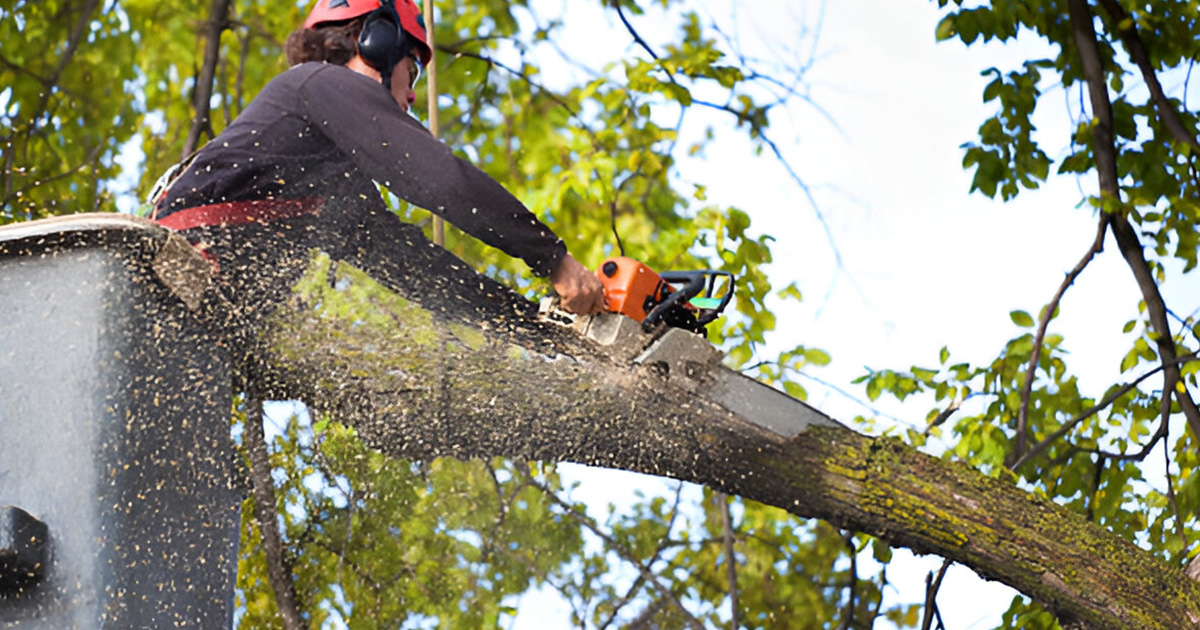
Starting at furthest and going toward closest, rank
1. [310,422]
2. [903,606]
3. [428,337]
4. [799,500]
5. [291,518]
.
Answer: [903,606], [291,518], [310,422], [799,500], [428,337]

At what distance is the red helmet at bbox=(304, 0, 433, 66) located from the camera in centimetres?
315

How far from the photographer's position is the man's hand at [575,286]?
2.81 m

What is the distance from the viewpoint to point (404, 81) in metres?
3.19

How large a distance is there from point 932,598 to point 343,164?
2641 mm

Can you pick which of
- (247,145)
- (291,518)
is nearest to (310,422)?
(291,518)

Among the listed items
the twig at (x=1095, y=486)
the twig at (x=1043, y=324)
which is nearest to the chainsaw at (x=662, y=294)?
the twig at (x=1043, y=324)

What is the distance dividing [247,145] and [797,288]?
12.6ft

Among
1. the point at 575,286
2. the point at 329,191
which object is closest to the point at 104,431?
the point at 329,191

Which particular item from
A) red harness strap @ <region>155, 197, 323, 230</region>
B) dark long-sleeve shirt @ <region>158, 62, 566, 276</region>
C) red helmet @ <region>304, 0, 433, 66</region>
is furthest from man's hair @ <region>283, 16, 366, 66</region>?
red harness strap @ <region>155, 197, 323, 230</region>

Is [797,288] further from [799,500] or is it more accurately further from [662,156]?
[799,500]

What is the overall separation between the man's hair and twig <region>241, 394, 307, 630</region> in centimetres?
128

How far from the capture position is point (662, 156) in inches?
262

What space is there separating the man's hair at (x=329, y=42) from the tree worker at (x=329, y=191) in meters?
0.35

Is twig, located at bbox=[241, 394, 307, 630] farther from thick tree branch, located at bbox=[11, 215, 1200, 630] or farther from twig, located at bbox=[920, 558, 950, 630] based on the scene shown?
twig, located at bbox=[920, 558, 950, 630]
